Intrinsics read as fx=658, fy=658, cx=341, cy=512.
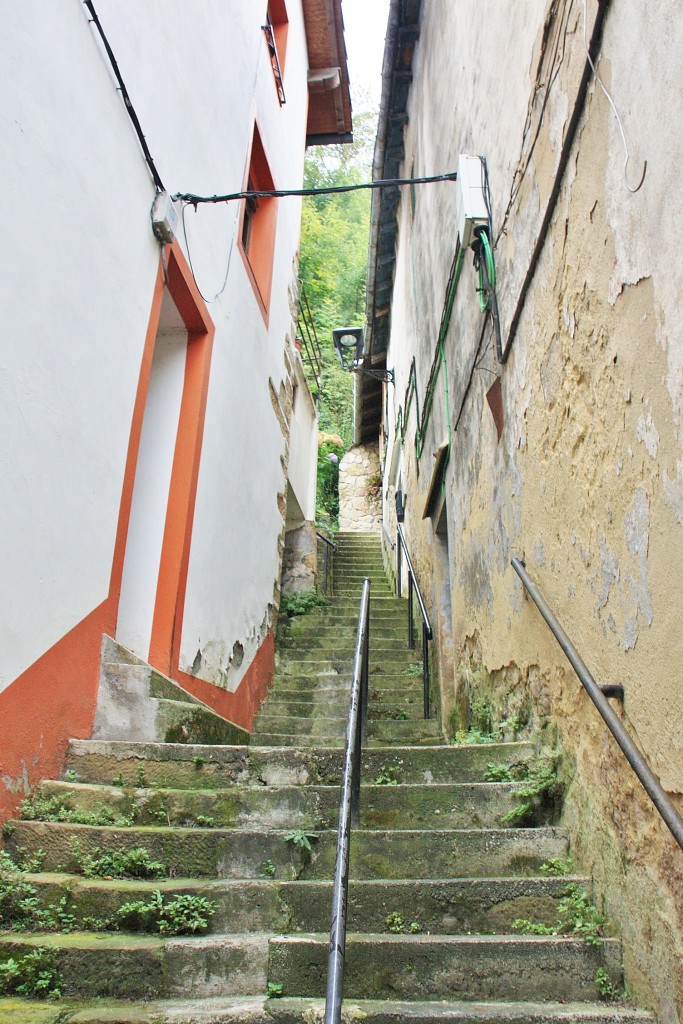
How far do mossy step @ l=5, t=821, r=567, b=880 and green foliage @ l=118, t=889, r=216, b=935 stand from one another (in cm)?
22

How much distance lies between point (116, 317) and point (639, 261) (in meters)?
2.28

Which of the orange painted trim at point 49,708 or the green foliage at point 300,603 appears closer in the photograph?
the orange painted trim at point 49,708

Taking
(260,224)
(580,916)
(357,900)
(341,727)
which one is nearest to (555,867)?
(580,916)

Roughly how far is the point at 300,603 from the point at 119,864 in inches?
199

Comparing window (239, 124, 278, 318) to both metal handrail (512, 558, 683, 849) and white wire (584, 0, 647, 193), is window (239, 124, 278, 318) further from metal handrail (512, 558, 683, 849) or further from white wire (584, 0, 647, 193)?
metal handrail (512, 558, 683, 849)

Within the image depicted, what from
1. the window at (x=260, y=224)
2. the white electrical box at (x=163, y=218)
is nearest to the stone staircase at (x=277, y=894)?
the white electrical box at (x=163, y=218)

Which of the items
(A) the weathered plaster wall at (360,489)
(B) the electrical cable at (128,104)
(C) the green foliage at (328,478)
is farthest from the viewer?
(C) the green foliage at (328,478)

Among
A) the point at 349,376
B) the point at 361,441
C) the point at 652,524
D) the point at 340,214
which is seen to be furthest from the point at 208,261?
the point at 340,214

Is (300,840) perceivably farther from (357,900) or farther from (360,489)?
(360,489)

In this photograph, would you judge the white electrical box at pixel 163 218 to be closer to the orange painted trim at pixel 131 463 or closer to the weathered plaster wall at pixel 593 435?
the orange painted trim at pixel 131 463

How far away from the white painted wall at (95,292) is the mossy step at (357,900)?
77 cm

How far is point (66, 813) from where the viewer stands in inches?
90.5

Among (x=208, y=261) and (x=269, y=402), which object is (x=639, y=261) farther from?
(x=269, y=402)

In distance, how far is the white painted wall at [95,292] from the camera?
2287mm
